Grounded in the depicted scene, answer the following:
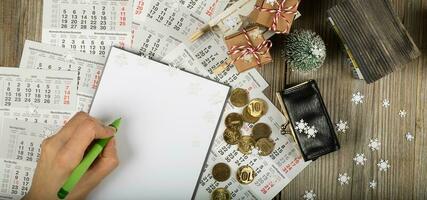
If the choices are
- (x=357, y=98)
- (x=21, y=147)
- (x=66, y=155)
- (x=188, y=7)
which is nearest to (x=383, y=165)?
(x=357, y=98)

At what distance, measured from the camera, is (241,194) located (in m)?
1.13

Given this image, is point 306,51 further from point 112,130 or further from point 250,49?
point 112,130

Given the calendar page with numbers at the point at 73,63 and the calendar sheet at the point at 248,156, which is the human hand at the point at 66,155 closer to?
the calendar page with numbers at the point at 73,63

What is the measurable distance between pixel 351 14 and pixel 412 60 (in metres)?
0.22

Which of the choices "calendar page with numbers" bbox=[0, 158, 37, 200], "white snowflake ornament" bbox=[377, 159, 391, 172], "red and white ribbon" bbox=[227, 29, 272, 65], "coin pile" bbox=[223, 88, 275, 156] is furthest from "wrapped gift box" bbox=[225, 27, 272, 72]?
"calendar page with numbers" bbox=[0, 158, 37, 200]

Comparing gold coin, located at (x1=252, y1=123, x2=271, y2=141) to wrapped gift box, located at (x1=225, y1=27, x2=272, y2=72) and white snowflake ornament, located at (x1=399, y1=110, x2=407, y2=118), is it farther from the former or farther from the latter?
white snowflake ornament, located at (x1=399, y1=110, x2=407, y2=118)

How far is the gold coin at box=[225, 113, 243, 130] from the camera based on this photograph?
1.12 meters

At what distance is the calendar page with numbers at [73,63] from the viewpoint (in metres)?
1.12

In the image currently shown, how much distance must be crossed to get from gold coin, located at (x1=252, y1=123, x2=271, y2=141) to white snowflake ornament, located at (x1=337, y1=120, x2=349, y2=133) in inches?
5.7

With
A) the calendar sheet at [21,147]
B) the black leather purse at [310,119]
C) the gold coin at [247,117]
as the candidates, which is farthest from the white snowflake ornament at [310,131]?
the calendar sheet at [21,147]

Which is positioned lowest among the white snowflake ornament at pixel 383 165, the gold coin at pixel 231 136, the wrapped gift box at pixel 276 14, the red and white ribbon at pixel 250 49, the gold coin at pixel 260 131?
the white snowflake ornament at pixel 383 165

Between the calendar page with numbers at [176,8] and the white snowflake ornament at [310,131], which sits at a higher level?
the calendar page with numbers at [176,8]

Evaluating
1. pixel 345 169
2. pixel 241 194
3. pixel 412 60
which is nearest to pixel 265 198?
pixel 241 194

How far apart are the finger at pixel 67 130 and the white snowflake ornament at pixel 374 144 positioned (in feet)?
→ 1.87
